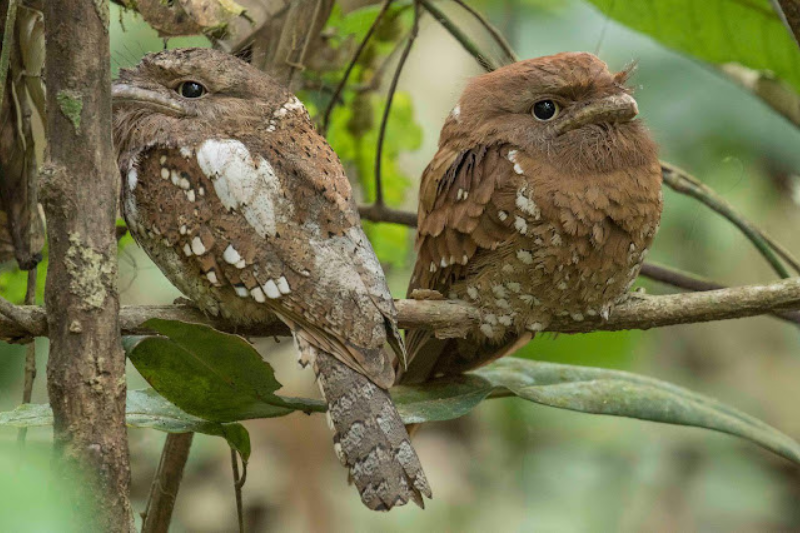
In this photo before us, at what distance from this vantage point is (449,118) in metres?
2.65

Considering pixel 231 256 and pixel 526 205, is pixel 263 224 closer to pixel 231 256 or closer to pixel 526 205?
pixel 231 256

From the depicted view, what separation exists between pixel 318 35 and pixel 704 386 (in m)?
3.82

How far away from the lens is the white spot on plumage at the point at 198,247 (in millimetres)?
2105

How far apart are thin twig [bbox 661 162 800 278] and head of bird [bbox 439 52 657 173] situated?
0.44 meters

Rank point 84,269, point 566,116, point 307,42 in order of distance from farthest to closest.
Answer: point 307,42 < point 566,116 < point 84,269

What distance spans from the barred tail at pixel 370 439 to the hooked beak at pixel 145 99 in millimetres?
743

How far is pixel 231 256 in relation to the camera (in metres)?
2.09

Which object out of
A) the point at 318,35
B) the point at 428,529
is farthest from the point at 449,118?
the point at 428,529

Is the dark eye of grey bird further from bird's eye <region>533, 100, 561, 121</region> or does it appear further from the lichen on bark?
the lichen on bark

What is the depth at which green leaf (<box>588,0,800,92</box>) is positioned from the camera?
302 cm

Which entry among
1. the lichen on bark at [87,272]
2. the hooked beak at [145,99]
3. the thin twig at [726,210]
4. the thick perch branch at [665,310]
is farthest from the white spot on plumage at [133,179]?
the thin twig at [726,210]

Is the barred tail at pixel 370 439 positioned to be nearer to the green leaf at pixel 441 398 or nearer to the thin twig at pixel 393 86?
the green leaf at pixel 441 398

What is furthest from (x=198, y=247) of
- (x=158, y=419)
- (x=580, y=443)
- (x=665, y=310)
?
(x=580, y=443)

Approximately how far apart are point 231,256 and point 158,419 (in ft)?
1.32
